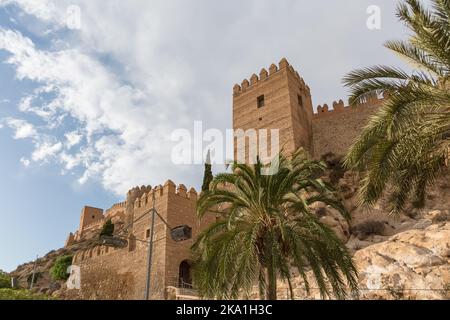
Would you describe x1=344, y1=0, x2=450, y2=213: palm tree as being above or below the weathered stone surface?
above

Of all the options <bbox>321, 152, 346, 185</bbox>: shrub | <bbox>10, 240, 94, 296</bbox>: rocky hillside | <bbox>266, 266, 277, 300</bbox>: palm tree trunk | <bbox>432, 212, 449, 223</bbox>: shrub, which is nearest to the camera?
<bbox>266, 266, 277, 300</bbox>: palm tree trunk

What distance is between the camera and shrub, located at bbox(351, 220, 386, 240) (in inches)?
771

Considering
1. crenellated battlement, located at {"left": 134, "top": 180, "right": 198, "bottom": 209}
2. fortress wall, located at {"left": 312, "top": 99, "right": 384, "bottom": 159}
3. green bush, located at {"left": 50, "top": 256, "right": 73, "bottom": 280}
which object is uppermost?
fortress wall, located at {"left": 312, "top": 99, "right": 384, "bottom": 159}

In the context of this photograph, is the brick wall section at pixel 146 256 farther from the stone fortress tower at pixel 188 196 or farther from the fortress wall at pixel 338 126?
the fortress wall at pixel 338 126

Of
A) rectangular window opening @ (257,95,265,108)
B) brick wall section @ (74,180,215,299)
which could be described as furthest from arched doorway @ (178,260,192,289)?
rectangular window opening @ (257,95,265,108)

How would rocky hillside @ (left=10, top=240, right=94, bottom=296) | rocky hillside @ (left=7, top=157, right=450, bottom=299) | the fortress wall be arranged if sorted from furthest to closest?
rocky hillside @ (left=10, top=240, right=94, bottom=296)
the fortress wall
rocky hillside @ (left=7, top=157, right=450, bottom=299)

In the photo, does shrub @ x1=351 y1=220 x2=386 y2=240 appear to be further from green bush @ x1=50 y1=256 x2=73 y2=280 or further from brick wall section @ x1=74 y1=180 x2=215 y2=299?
green bush @ x1=50 y1=256 x2=73 y2=280

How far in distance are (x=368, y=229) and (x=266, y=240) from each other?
11179 millimetres

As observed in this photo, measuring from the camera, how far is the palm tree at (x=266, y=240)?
9.90 meters

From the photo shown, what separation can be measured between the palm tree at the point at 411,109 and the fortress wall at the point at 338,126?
67.1 feet

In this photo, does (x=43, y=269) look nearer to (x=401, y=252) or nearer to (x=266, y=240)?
(x=266, y=240)

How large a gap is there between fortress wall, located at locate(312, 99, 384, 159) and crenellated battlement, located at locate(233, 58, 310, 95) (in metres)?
2.83
